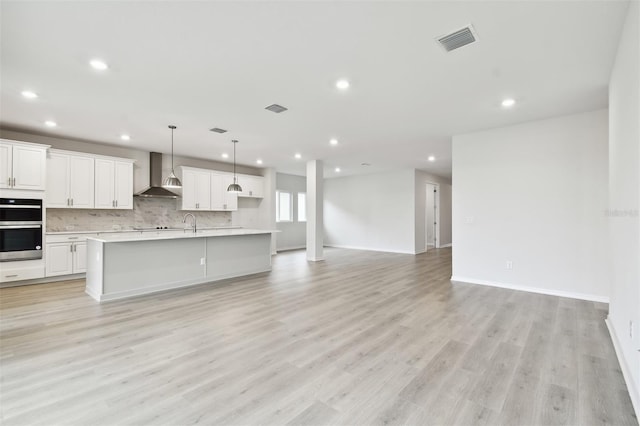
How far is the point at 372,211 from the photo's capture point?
10383 mm

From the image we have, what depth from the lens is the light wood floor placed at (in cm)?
187

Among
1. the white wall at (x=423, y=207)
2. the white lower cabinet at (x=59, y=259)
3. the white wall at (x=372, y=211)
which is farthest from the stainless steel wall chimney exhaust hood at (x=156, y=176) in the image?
the white wall at (x=423, y=207)

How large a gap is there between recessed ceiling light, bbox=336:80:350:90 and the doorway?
842 cm

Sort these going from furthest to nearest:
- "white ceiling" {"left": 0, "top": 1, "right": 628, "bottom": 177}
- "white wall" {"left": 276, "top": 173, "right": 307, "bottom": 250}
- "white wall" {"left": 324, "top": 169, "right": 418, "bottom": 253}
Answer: "white wall" {"left": 276, "top": 173, "right": 307, "bottom": 250} < "white wall" {"left": 324, "top": 169, "right": 418, "bottom": 253} < "white ceiling" {"left": 0, "top": 1, "right": 628, "bottom": 177}

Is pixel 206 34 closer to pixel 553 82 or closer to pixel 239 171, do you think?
pixel 553 82

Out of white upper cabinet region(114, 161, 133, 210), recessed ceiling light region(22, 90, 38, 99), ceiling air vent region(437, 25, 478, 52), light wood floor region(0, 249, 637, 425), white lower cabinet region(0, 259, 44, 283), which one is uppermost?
recessed ceiling light region(22, 90, 38, 99)

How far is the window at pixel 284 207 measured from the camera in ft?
34.7

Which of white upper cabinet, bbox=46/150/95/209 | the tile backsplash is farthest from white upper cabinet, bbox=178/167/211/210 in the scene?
white upper cabinet, bbox=46/150/95/209

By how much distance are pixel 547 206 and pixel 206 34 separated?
5026mm

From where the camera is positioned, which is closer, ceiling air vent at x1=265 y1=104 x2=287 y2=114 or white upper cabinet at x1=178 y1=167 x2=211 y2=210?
ceiling air vent at x1=265 y1=104 x2=287 y2=114

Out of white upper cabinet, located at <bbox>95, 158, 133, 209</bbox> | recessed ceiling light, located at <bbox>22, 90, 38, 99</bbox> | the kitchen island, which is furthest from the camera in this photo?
white upper cabinet, located at <bbox>95, 158, 133, 209</bbox>

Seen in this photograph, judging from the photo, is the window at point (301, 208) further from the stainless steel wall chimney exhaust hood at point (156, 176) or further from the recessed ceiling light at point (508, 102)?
the recessed ceiling light at point (508, 102)

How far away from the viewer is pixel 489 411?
1867 mm

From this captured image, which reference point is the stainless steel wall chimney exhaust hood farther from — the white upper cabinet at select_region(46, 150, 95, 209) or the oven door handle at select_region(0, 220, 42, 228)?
the oven door handle at select_region(0, 220, 42, 228)
